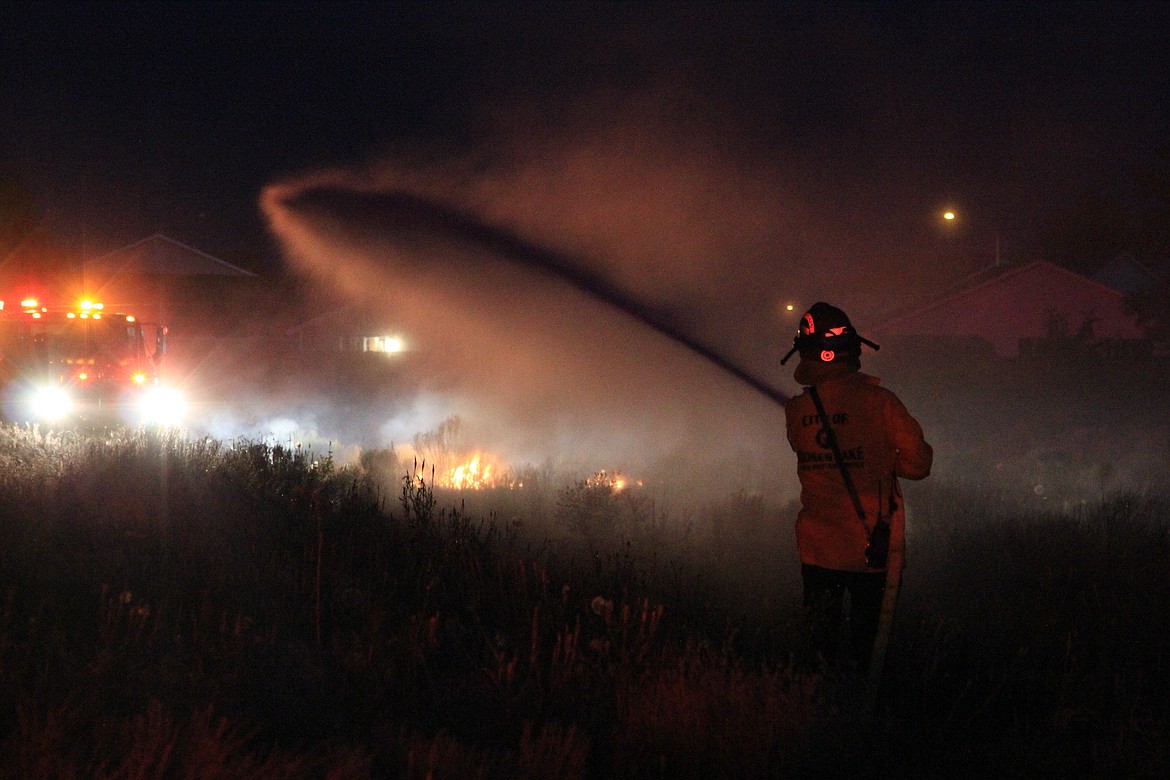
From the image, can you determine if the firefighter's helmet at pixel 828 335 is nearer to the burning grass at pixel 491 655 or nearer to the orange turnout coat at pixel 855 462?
the orange turnout coat at pixel 855 462

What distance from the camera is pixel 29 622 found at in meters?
4.95

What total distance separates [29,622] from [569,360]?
21.2 m

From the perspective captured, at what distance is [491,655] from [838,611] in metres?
1.76

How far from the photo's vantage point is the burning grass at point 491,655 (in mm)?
4125

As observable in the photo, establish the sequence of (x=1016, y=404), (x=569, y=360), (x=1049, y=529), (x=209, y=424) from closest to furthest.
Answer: (x=1049, y=529) → (x=209, y=424) → (x=1016, y=404) → (x=569, y=360)

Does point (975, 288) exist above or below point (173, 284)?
→ below

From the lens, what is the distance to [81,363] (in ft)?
55.3

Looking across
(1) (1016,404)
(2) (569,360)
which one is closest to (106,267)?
(2) (569,360)

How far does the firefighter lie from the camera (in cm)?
499

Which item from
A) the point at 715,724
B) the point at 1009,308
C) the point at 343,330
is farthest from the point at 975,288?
the point at 715,724

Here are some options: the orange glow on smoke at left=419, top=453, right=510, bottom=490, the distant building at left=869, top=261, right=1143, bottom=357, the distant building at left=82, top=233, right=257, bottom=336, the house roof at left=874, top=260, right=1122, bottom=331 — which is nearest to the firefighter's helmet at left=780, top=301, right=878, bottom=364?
the orange glow on smoke at left=419, top=453, right=510, bottom=490

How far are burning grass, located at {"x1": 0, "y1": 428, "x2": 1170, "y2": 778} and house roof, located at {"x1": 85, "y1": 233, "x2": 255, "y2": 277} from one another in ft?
130

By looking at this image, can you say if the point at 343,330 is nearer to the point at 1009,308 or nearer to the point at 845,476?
the point at 1009,308

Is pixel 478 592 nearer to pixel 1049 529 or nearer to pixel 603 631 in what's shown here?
pixel 603 631
